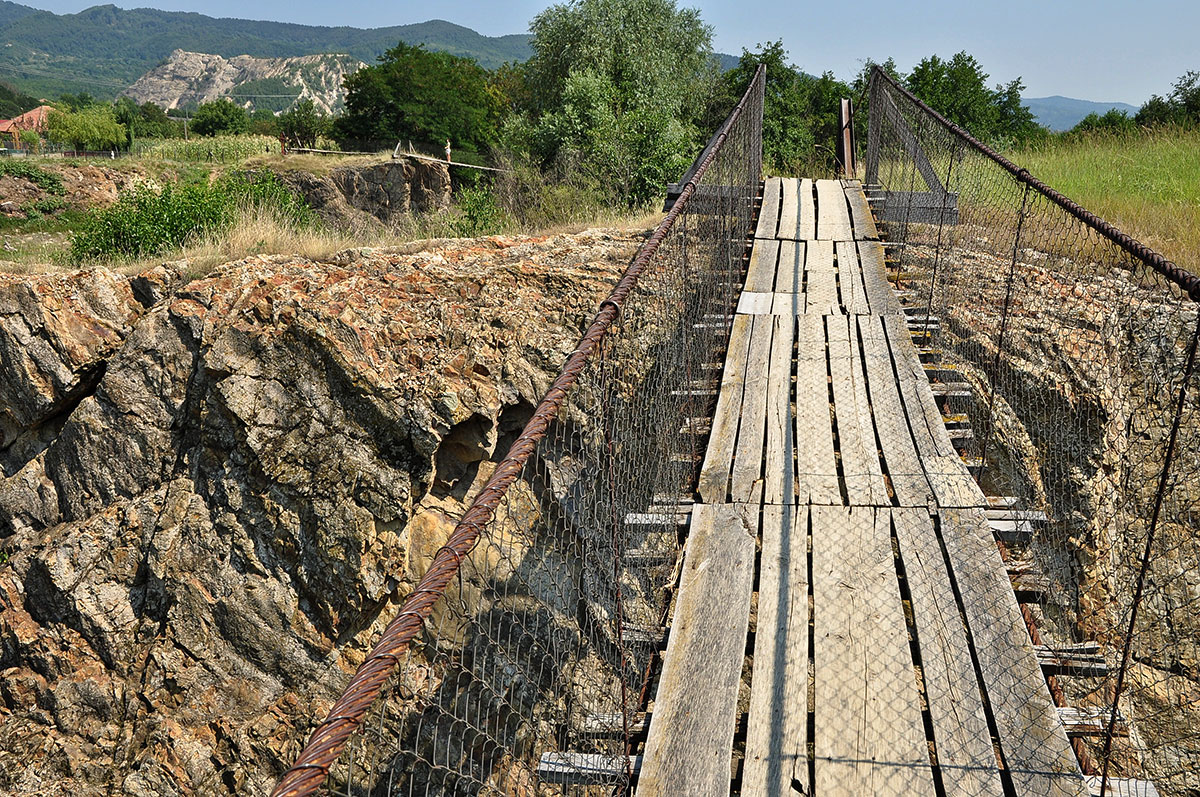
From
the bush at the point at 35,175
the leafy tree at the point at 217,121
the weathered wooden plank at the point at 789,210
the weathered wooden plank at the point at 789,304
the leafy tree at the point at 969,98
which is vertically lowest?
the weathered wooden plank at the point at 789,304

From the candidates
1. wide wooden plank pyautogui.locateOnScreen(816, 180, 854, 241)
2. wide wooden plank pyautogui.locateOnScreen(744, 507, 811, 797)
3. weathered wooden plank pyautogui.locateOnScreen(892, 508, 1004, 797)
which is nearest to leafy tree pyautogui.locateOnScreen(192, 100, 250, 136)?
wide wooden plank pyautogui.locateOnScreen(816, 180, 854, 241)

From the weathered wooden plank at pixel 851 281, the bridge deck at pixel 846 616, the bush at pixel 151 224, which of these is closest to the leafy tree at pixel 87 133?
the bush at pixel 151 224

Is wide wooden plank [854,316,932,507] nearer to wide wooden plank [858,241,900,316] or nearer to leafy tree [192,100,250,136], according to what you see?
wide wooden plank [858,241,900,316]

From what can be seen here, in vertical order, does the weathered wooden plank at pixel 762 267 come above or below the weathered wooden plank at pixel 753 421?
above

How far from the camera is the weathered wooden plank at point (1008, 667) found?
2.04 m

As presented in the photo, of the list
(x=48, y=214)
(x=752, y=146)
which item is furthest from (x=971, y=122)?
(x=48, y=214)

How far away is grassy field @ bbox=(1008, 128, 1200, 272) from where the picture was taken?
718 cm

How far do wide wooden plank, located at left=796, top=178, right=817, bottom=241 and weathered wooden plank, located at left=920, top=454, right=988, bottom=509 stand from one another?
11.5 feet

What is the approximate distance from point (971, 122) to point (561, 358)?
13051 mm

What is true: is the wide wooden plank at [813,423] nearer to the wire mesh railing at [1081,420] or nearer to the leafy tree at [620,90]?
the wire mesh railing at [1081,420]

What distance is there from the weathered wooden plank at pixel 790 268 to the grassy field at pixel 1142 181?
11.4 ft

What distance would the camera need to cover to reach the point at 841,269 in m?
5.80

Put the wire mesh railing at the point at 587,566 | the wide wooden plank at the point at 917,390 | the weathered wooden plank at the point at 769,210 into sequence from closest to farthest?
the wire mesh railing at the point at 587,566, the wide wooden plank at the point at 917,390, the weathered wooden plank at the point at 769,210

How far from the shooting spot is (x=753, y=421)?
12.5ft
